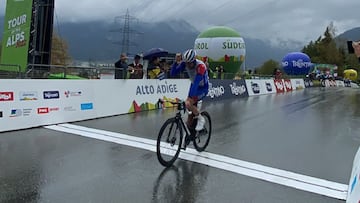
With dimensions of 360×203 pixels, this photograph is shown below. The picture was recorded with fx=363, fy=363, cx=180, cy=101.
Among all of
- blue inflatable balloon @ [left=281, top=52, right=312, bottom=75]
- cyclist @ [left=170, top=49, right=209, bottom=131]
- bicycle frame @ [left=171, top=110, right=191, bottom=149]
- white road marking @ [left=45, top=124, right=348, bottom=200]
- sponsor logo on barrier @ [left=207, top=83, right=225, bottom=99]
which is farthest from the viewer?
blue inflatable balloon @ [left=281, top=52, right=312, bottom=75]

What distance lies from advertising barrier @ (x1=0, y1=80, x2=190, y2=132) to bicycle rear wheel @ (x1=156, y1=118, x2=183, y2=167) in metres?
4.65

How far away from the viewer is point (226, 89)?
21906mm

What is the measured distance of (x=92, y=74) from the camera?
13.1 m

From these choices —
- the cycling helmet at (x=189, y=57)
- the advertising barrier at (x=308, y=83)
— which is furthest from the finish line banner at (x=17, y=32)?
the advertising barrier at (x=308, y=83)

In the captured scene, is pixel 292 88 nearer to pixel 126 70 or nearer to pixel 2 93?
pixel 126 70

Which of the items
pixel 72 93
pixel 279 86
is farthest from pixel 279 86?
pixel 72 93

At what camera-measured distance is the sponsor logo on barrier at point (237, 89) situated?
2276cm

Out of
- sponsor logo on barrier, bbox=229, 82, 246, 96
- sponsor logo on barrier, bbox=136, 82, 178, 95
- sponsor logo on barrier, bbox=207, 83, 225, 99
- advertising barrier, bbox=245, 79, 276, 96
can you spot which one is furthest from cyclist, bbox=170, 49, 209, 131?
advertising barrier, bbox=245, 79, 276, 96

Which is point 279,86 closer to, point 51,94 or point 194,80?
point 51,94

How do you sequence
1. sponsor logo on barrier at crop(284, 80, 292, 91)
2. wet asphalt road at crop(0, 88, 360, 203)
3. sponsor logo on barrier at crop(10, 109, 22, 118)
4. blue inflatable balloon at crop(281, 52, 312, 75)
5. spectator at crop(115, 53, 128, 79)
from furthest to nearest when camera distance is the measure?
blue inflatable balloon at crop(281, 52, 312, 75)
sponsor logo on barrier at crop(284, 80, 292, 91)
spectator at crop(115, 53, 128, 79)
sponsor logo on barrier at crop(10, 109, 22, 118)
wet asphalt road at crop(0, 88, 360, 203)

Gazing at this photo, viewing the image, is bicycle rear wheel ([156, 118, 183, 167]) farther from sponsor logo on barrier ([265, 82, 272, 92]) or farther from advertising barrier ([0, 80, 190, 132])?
sponsor logo on barrier ([265, 82, 272, 92])

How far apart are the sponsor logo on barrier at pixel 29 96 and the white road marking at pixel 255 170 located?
7.15 ft

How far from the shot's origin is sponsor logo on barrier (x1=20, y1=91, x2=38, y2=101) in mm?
9230

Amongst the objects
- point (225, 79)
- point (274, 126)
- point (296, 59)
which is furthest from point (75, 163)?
point (296, 59)
